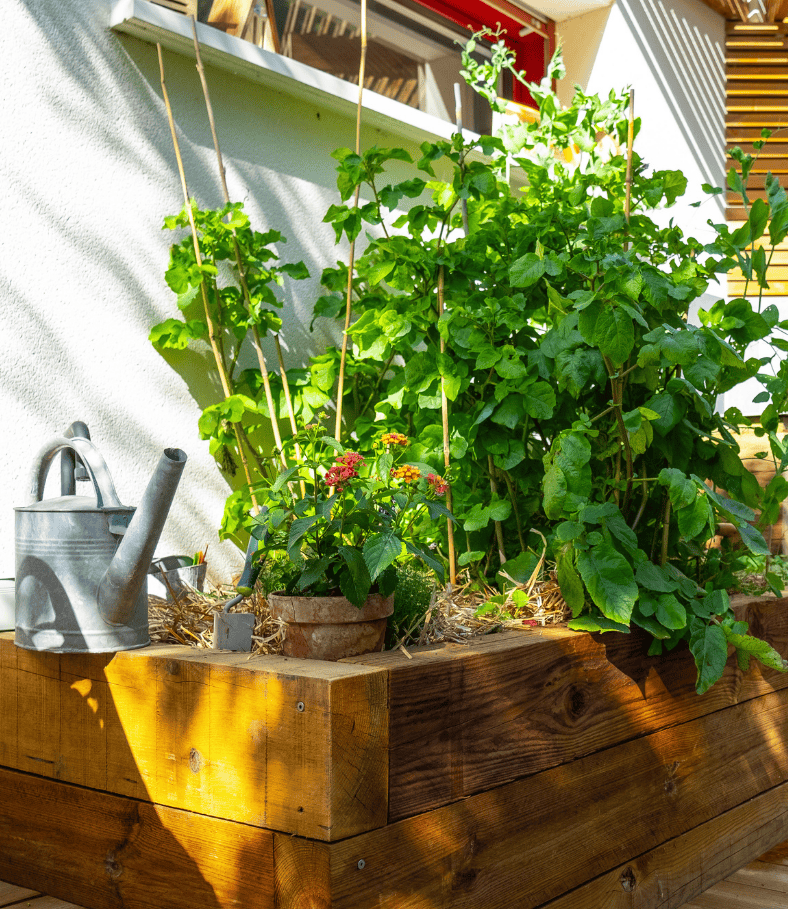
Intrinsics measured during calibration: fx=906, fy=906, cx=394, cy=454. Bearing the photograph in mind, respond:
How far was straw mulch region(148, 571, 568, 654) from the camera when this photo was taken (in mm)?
1290

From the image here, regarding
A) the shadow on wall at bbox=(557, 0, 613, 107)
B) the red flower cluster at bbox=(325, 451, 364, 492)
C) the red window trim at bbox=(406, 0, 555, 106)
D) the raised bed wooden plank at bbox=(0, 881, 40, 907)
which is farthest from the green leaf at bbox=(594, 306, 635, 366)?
the shadow on wall at bbox=(557, 0, 613, 107)

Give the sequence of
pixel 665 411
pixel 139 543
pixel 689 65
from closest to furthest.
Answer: pixel 139 543, pixel 665 411, pixel 689 65

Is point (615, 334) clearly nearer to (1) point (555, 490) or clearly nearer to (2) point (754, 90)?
(1) point (555, 490)

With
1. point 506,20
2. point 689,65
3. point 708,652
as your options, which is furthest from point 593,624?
point 689,65

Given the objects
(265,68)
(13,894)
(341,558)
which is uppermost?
(265,68)

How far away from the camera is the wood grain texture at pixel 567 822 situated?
41.4 inches

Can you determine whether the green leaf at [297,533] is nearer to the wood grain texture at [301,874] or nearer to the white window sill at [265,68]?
the wood grain texture at [301,874]

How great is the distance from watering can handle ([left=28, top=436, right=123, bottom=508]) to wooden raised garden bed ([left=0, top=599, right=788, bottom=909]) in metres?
0.21

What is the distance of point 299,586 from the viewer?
1135 millimetres

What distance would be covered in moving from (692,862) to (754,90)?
3.16 metres

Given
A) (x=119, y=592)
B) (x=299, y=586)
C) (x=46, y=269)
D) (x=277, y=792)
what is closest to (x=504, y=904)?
(x=277, y=792)

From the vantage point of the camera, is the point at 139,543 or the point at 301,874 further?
the point at 139,543

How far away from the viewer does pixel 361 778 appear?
1.01m

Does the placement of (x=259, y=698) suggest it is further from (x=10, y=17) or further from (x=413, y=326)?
(x=10, y=17)
